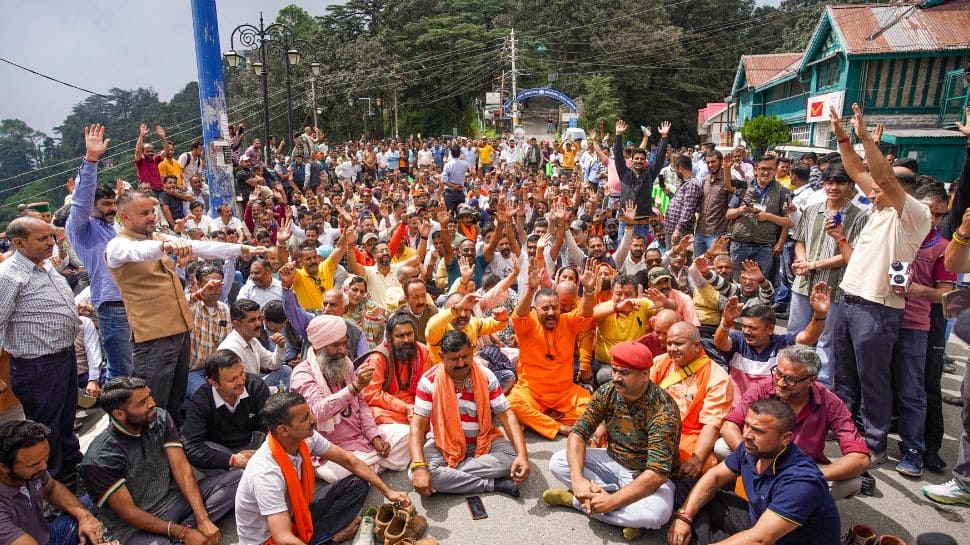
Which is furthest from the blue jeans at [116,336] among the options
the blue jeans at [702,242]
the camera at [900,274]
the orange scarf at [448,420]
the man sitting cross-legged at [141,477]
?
the blue jeans at [702,242]

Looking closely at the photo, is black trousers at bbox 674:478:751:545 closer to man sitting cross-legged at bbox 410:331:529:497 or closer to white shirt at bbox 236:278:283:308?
man sitting cross-legged at bbox 410:331:529:497

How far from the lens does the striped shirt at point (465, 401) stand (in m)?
4.12

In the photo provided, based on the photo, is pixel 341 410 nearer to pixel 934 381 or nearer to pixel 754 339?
pixel 754 339

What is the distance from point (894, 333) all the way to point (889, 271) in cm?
44

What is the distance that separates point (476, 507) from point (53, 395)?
A: 2.94 metres

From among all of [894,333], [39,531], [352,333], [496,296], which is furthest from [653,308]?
[39,531]

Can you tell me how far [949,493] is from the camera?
3.60 meters

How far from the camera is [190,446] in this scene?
3766 mm

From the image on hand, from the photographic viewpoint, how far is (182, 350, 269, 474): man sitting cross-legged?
375 centimetres

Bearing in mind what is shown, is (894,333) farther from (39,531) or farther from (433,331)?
(39,531)

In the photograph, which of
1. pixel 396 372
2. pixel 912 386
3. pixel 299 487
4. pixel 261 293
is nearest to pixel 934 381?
Result: pixel 912 386

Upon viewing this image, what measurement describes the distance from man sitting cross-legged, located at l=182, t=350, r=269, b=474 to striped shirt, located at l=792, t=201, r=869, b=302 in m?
4.29

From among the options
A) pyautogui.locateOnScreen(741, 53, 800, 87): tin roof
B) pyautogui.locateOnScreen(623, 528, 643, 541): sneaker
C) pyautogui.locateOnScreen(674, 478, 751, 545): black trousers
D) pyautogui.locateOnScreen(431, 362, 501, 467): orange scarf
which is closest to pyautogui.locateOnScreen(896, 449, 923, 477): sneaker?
pyautogui.locateOnScreen(674, 478, 751, 545): black trousers

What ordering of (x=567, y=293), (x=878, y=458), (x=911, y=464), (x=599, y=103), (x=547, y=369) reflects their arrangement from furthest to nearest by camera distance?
(x=599, y=103), (x=567, y=293), (x=547, y=369), (x=878, y=458), (x=911, y=464)
